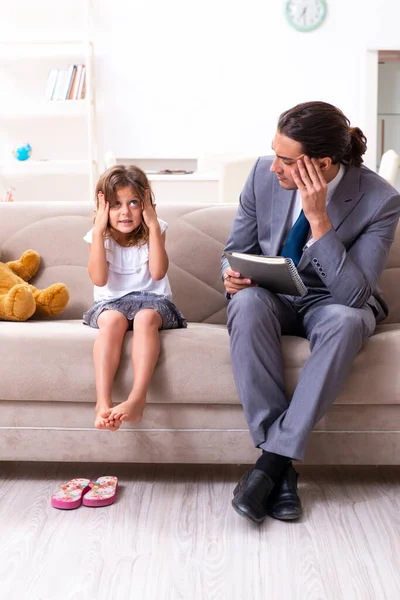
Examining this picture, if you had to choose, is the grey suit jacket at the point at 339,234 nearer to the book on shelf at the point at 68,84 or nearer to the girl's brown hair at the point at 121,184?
the girl's brown hair at the point at 121,184

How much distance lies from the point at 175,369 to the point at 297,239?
51cm

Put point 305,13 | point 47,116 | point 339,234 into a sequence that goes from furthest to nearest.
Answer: point 305,13 → point 47,116 → point 339,234

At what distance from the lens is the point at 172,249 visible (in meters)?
2.49

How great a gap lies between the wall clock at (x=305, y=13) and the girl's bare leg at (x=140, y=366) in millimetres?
4643

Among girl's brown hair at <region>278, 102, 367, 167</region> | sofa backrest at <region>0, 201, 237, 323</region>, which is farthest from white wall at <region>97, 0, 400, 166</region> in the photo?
girl's brown hair at <region>278, 102, 367, 167</region>

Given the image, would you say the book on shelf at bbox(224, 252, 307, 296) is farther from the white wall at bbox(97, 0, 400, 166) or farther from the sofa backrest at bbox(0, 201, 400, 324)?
the white wall at bbox(97, 0, 400, 166)

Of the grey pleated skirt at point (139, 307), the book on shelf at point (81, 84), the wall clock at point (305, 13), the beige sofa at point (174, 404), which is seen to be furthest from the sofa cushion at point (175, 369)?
the wall clock at point (305, 13)

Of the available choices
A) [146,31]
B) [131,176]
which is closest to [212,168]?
[146,31]

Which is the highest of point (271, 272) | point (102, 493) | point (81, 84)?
point (81, 84)

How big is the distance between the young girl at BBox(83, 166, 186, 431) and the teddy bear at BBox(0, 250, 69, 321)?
0.14 metres

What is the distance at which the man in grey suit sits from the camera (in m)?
1.79

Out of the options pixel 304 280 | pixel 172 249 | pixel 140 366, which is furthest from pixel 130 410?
pixel 172 249

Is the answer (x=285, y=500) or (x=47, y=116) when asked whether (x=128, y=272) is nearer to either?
(x=285, y=500)

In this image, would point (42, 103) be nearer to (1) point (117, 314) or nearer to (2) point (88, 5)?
(2) point (88, 5)
